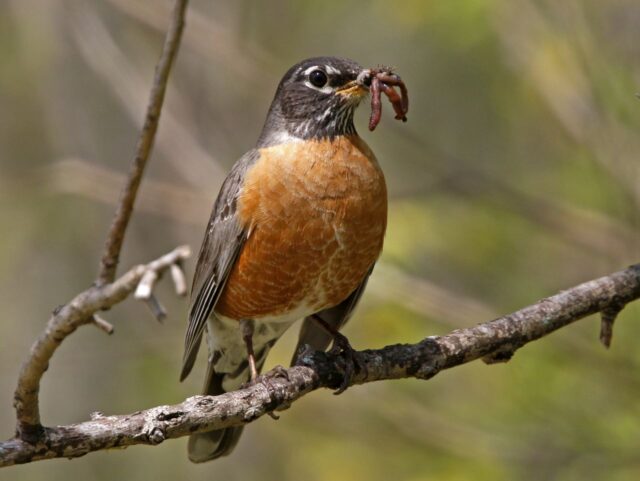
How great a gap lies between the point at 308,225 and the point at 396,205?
7.49 ft

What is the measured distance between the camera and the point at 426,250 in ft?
21.0

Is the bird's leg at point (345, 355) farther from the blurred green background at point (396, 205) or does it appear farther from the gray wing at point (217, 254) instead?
the blurred green background at point (396, 205)

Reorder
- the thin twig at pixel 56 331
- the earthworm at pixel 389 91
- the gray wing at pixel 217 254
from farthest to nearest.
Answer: the gray wing at pixel 217 254 < the earthworm at pixel 389 91 < the thin twig at pixel 56 331

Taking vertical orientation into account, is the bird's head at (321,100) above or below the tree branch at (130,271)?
above

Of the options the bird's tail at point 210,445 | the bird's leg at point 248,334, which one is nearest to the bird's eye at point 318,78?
the bird's leg at point 248,334

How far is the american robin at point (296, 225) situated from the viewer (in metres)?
4.40

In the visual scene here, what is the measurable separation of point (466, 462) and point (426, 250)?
1415 mm

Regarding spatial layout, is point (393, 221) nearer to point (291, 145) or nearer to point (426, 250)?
point (426, 250)

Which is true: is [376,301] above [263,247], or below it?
above

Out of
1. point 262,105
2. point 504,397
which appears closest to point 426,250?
point 504,397

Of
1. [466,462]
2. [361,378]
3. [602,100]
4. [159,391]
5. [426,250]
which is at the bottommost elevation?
[361,378]

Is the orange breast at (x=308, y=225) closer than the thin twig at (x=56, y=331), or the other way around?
the thin twig at (x=56, y=331)

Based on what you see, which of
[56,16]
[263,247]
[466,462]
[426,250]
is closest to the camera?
[263,247]

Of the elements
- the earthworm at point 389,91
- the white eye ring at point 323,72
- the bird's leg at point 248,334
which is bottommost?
the bird's leg at point 248,334
